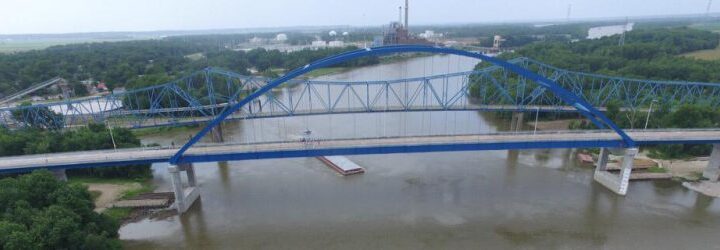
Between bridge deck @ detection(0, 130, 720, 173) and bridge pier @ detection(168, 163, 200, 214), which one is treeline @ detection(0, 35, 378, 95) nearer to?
bridge deck @ detection(0, 130, 720, 173)

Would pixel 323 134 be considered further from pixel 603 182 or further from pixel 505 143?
pixel 603 182

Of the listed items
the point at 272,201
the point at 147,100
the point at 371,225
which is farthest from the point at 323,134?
the point at 147,100

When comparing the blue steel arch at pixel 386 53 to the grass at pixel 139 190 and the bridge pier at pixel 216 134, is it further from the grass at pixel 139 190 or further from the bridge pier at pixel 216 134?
the bridge pier at pixel 216 134

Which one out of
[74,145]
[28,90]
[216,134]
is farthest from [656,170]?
[28,90]

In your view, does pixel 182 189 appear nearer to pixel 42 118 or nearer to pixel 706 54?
pixel 42 118

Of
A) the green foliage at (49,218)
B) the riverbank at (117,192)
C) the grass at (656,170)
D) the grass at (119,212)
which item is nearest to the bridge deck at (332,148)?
the riverbank at (117,192)

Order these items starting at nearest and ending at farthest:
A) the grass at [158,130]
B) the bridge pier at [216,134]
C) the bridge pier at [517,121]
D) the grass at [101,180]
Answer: the grass at [101,180], the bridge pier at [216,134], the bridge pier at [517,121], the grass at [158,130]
